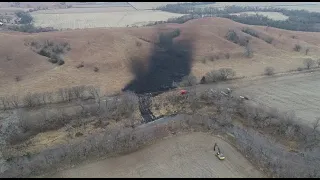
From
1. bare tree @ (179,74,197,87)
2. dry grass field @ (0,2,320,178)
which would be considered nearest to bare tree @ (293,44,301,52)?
dry grass field @ (0,2,320,178)

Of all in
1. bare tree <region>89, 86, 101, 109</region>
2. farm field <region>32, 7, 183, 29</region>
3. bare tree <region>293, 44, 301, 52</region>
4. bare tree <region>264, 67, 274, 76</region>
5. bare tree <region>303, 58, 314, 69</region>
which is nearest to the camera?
bare tree <region>89, 86, 101, 109</region>

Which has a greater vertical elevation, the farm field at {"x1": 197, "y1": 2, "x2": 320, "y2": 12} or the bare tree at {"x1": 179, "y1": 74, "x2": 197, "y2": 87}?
the farm field at {"x1": 197, "y1": 2, "x2": 320, "y2": 12}

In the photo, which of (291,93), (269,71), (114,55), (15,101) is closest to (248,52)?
(269,71)

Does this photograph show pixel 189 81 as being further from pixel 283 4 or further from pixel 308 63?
pixel 283 4

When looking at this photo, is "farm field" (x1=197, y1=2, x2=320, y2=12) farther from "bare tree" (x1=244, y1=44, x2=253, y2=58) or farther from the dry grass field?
"bare tree" (x1=244, y1=44, x2=253, y2=58)

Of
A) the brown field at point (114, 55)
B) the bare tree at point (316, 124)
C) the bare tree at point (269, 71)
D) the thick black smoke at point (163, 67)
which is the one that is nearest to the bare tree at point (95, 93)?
the brown field at point (114, 55)
